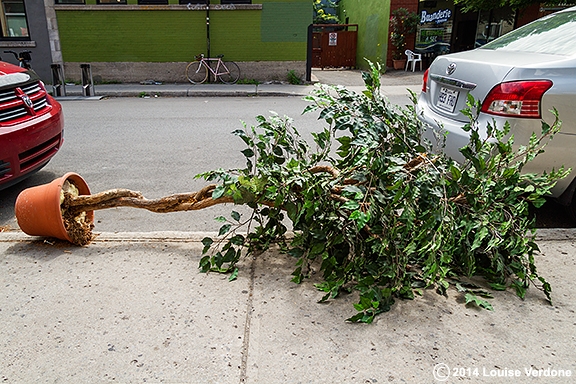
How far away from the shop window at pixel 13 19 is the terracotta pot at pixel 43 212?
1453cm

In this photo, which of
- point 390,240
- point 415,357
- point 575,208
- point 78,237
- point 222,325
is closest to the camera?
point 415,357

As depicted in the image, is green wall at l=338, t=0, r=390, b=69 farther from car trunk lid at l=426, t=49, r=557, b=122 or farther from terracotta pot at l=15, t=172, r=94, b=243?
terracotta pot at l=15, t=172, r=94, b=243

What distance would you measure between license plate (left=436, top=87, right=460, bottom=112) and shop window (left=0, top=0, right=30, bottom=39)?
15269 mm

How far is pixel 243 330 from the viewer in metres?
2.88

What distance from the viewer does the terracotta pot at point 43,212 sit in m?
3.70

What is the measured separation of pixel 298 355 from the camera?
268 cm

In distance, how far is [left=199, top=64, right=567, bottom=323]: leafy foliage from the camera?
10.1ft

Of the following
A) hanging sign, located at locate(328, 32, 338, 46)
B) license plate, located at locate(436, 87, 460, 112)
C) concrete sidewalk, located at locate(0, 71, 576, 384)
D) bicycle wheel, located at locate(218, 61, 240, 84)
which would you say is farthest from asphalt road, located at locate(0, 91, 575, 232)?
hanging sign, located at locate(328, 32, 338, 46)

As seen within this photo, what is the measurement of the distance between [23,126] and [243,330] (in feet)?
10.7

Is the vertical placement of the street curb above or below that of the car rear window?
below

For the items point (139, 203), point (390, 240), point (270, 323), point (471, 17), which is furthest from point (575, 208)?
point (471, 17)

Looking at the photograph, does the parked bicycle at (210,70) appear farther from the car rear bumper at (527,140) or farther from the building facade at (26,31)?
the car rear bumper at (527,140)

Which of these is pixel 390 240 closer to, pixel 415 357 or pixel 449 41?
pixel 415 357

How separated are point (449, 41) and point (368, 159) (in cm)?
2131
